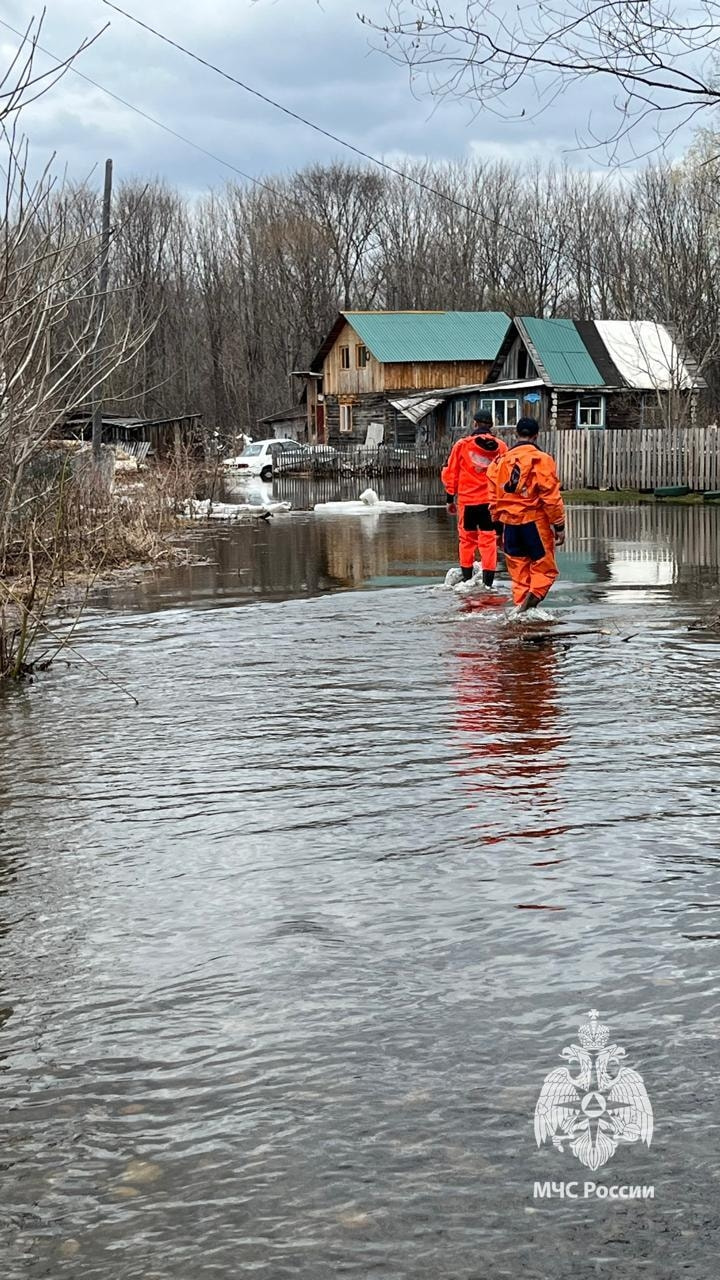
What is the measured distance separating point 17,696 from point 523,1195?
7749 millimetres

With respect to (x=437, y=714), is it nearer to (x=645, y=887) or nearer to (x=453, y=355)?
(x=645, y=887)

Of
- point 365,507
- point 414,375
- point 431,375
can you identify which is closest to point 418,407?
point 414,375

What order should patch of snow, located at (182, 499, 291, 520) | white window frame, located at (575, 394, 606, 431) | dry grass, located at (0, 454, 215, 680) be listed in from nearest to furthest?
dry grass, located at (0, 454, 215, 680) < patch of snow, located at (182, 499, 291, 520) < white window frame, located at (575, 394, 606, 431)

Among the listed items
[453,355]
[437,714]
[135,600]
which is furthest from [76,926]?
[453,355]

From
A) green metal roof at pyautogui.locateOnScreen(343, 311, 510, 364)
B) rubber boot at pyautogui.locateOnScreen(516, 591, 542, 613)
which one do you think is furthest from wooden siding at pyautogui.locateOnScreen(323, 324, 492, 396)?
rubber boot at pyautogui.locateOnScreen(516, 591, 542, 613)

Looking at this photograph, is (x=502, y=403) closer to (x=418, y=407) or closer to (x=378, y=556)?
(x=418, y=407)

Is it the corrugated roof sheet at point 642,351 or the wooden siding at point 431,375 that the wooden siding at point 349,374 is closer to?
the wooden siding at point 431,375

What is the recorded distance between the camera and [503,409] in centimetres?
6069

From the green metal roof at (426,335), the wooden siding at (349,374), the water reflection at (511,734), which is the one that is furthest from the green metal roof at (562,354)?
the water reflection at (511,734)

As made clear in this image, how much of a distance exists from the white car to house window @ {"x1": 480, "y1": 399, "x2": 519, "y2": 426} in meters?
8.08

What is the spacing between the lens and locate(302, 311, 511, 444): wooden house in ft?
238

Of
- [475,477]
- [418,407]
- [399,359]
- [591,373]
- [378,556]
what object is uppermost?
[399,359]

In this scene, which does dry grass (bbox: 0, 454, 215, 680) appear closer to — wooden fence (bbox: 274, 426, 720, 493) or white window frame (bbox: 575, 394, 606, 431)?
wooden fence (bbox: 274, 426, 720, 493)

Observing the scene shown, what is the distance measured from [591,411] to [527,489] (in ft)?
149
